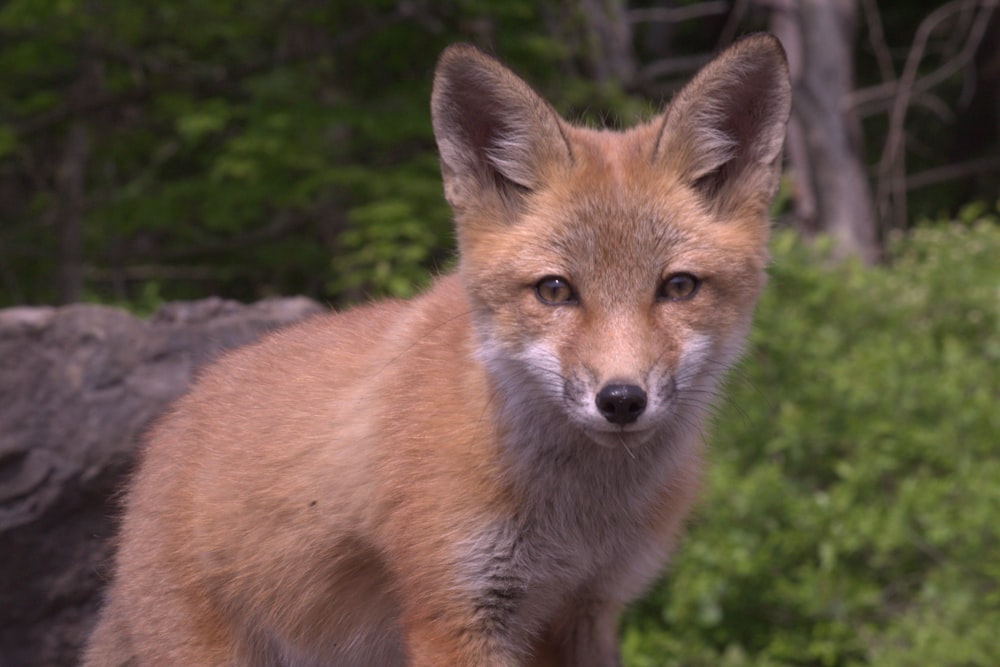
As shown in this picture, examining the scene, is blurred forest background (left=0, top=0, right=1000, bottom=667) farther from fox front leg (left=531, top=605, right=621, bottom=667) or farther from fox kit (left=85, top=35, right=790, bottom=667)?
fox front leg (left=531, top=605, right=621, bottom=667)

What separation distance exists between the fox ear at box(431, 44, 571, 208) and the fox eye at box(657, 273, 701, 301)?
45 centimetres

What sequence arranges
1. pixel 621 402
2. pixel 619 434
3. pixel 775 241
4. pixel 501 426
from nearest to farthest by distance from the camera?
pixel 621 402
pixel 619 434
pixel 501 426
pixel 775 241

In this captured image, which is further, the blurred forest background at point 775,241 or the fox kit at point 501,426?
the blurred forest background at point 775,241

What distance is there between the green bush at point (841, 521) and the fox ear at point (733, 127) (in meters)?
1.95

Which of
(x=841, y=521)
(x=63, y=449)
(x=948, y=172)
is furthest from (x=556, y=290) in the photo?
(x=948, y=172)

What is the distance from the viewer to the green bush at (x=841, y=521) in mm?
5586

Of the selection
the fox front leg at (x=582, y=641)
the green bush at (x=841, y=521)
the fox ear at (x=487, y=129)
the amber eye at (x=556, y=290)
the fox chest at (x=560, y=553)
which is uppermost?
the fox ear at (x=487, y=129)

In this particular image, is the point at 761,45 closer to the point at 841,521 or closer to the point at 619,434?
the point at 619,434

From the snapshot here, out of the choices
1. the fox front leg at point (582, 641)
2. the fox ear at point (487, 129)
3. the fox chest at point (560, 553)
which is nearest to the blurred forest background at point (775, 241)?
the fox ear at point (487, 129)

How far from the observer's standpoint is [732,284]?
10.2 ft

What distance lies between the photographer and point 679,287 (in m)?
3.03

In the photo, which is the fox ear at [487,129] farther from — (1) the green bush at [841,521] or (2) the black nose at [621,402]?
(1) the green bush at [841,521]

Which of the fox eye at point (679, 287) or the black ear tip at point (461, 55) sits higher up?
the black ear tip at point (461, 55)

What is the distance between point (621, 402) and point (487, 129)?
3.12ft
